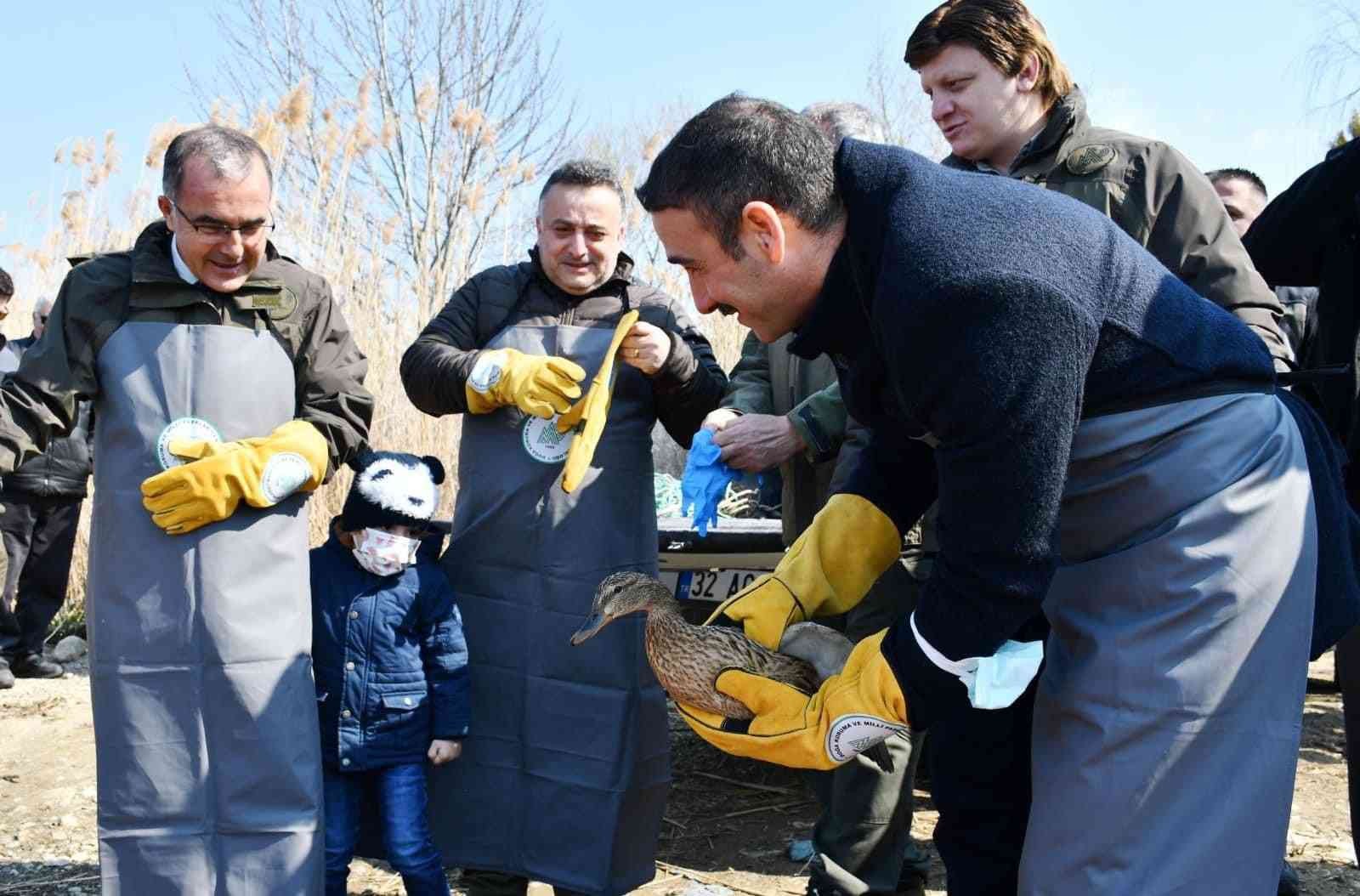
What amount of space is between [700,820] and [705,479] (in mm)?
1660

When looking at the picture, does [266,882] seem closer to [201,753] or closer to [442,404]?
[201,753]

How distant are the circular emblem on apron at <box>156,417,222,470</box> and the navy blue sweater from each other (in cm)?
168

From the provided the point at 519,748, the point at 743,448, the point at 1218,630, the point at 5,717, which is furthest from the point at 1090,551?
the point at 5,717

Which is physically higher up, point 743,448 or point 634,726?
point 743,448

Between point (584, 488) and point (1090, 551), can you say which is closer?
point (1090, 551)

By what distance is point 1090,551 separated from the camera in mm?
2020

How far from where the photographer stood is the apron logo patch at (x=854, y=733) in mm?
1999

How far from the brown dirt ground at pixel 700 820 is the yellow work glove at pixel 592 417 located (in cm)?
140

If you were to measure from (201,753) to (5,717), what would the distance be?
3581 millimetres

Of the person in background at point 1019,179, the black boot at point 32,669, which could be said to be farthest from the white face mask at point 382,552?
the black boot at point 32,669

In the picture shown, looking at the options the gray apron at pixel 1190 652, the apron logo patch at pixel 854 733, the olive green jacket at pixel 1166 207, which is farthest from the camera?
the olive green jacket at pixel 1166 207

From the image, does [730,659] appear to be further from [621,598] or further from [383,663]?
[383,663]

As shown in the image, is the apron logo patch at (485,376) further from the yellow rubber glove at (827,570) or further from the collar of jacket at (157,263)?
the yellow rubber glove at (827,570)

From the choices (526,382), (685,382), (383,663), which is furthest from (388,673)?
(685,382)
